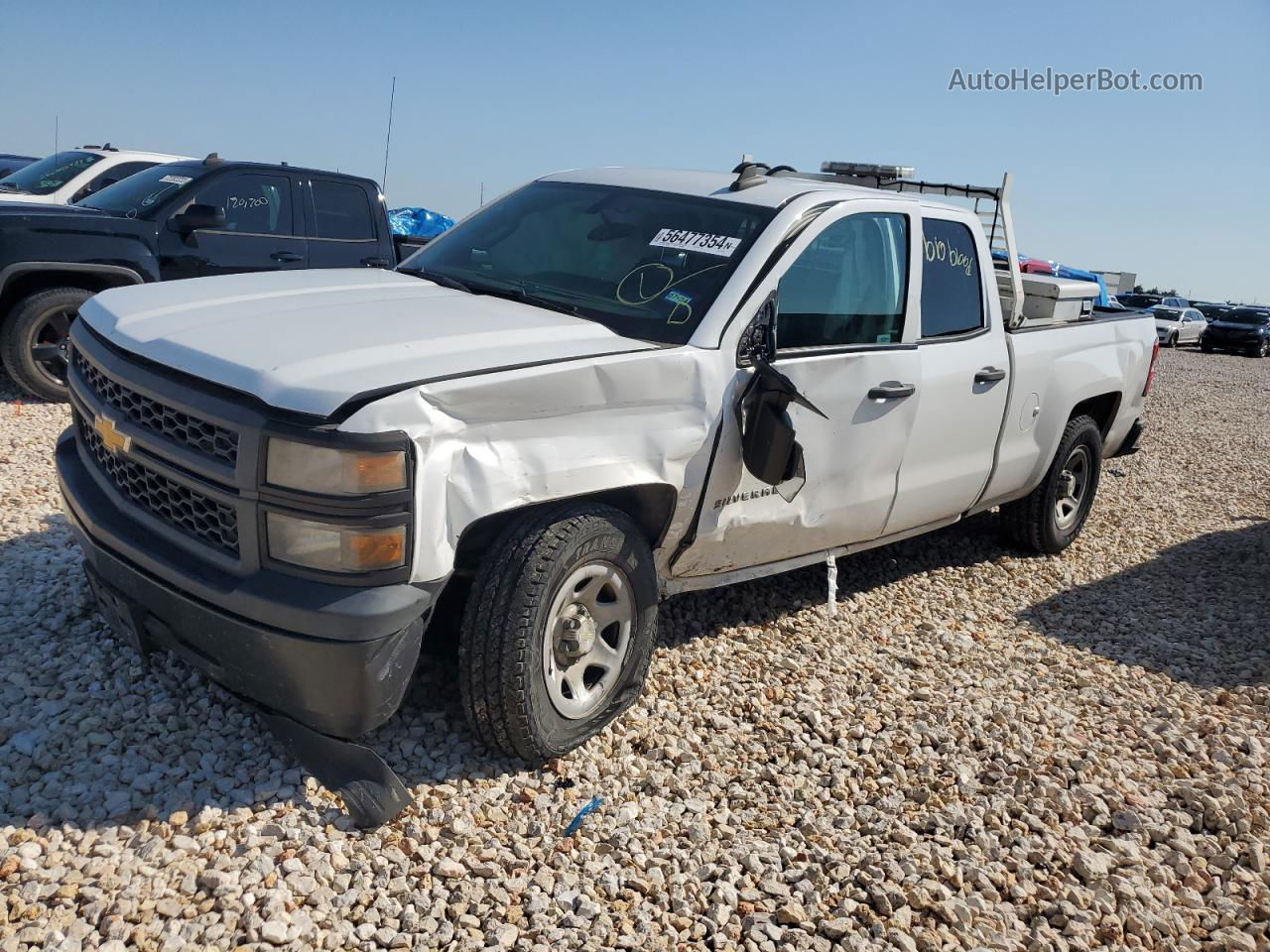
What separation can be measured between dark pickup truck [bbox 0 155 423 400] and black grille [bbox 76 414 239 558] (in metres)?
4.29

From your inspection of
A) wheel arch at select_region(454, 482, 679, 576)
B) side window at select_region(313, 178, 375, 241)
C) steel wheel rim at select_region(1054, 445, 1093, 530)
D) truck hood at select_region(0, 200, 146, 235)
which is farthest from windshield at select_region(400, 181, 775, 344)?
side window at select_region(313, 178, 375, 241)

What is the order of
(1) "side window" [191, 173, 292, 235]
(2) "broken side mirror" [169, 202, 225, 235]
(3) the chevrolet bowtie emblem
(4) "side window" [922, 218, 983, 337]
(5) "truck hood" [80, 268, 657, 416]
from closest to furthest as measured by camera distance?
(5) "truck hood" [80, 268, 657, 416] < (3) the chevrolet bowtie emblem < (4) "side window" [922, 218, 983, 337] < (2) "broken side mirror" [169, 202, 225, 235] < (1) "side window" [191, 173, 292, 235]

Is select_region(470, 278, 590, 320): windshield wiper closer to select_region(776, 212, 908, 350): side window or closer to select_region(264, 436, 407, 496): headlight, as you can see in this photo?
select_region(776, 212, 908, 350): side window

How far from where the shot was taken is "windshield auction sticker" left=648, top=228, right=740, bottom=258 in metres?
3.79

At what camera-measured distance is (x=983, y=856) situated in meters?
3.16

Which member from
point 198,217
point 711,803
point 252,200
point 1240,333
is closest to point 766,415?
point 711,803

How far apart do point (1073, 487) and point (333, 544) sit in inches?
196

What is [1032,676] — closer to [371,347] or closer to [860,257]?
[860,257]

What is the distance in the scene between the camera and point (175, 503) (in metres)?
2.92

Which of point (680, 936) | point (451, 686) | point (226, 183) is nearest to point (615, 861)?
point (680, 936)

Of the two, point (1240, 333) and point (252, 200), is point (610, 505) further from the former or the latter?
point (1240, 333)

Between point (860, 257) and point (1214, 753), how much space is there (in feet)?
7.70

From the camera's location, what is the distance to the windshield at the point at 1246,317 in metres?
32.5

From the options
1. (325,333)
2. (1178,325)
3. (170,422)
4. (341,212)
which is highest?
(341,212)
